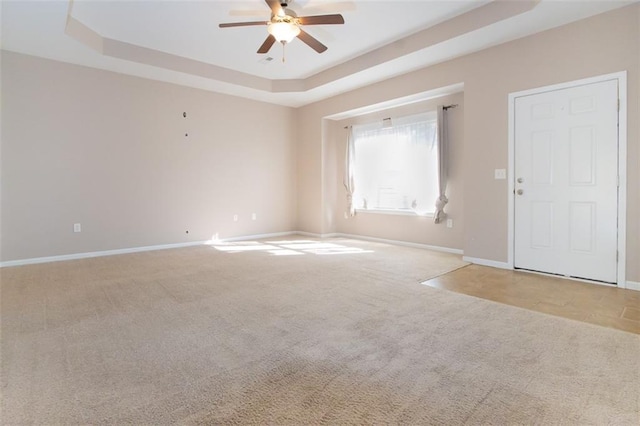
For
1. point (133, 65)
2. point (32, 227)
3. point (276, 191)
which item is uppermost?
point (133, 65)

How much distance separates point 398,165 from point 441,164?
0.96 meters

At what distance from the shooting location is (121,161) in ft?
17.0

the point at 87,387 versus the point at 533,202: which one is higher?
the point at 533,202

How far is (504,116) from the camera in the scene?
4090mm

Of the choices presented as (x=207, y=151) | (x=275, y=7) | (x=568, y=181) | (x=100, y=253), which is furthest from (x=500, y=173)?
(x=100, y=253)

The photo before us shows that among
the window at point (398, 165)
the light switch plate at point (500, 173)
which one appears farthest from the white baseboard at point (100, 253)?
the light switch plate at point (500, 173)

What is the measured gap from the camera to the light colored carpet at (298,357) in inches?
58.2

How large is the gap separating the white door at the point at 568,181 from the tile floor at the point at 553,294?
275mm

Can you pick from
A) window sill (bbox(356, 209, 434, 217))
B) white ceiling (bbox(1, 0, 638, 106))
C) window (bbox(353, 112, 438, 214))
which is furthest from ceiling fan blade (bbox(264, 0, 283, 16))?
window sill (bbox(356, 209, 434, 217))

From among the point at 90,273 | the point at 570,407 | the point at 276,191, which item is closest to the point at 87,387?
the point at 570,407

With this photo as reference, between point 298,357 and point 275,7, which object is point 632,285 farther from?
point 275,7

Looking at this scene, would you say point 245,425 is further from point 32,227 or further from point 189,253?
point 32,227

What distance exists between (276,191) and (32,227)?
413 centimetres

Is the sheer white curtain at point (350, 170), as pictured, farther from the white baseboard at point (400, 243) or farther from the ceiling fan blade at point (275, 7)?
the ceiling fan blade at point (275, 7)
